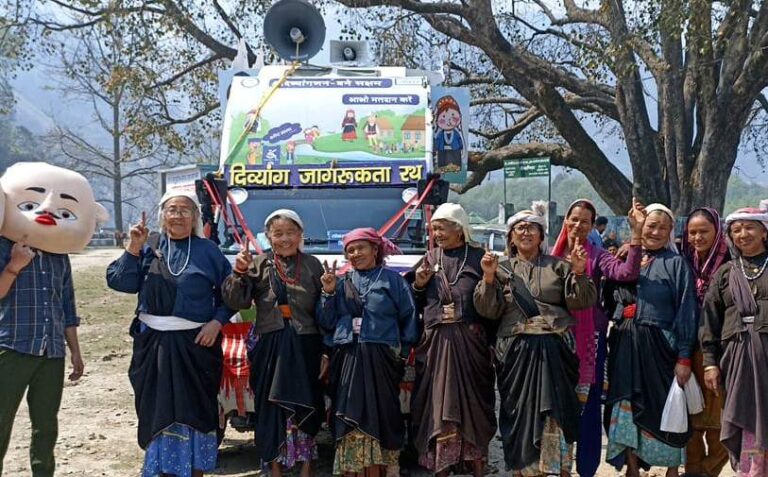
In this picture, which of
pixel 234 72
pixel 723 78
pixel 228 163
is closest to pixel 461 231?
pixel 228 163

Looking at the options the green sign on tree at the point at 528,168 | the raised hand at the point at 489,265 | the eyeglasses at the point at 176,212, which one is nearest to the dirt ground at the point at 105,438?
the raised hand at the point at 489,265

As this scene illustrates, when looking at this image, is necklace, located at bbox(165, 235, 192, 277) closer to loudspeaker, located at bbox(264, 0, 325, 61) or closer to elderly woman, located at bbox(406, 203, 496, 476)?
elderly woman, located at bbox(406, 203, 496, 476)

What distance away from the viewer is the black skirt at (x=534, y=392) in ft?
14.7

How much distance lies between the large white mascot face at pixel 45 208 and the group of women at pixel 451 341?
345mm

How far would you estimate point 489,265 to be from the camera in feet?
14.5

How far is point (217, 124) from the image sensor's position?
17344 millimetres

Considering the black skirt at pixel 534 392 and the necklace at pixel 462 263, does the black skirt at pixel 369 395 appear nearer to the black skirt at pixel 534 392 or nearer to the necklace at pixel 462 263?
the necklace at pixel 462 263

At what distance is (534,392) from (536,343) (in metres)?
0.30

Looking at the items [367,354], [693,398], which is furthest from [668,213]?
[367,354]

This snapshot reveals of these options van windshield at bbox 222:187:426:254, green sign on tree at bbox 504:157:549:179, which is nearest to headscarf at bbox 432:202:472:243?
van windshield at bbox 222:187:426:254

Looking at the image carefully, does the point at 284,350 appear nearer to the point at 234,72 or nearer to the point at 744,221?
the point at 744,221

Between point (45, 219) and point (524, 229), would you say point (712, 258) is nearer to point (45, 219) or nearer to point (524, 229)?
point (524, 229)

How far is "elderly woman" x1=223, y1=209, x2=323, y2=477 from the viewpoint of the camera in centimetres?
469

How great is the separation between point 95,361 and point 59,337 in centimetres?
583
